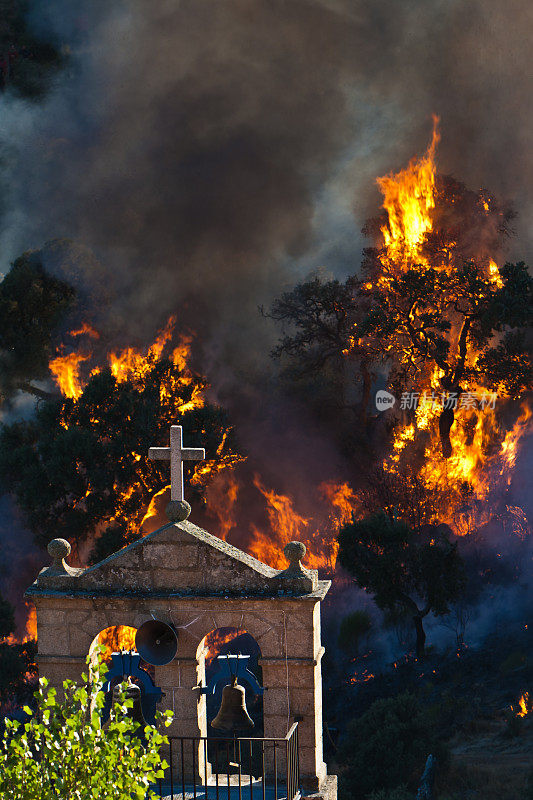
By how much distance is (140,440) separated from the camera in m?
43.8

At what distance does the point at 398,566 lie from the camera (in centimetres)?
4028

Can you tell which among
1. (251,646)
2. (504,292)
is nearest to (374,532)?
(251,646)

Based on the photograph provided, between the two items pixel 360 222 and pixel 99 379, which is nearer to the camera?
pixel 99 379

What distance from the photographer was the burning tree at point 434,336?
47.2 meters

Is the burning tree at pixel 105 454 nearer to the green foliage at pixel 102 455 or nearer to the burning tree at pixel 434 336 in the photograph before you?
the green foliage at pixel 102 455

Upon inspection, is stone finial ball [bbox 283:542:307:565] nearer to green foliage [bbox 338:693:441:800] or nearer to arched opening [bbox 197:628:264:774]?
arched opening [bbox 197:628:264:774]

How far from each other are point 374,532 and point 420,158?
1985 cm

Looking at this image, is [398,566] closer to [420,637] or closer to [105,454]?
[420,637]

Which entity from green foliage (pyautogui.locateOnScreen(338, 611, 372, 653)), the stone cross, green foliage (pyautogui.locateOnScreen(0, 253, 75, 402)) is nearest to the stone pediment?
the stone cross

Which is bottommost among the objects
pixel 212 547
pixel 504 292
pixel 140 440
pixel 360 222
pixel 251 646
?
pixel 212 547

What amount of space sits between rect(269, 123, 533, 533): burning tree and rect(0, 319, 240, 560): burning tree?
6.92 m

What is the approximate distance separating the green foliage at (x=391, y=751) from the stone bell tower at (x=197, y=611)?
1509cm

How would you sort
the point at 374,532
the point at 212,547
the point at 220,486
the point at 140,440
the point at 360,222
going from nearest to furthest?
the point at 212,547
the point at 374,532
the point at 140,440
the point at 220,486
the point at 360,222

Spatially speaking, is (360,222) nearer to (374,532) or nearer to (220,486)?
(220,486)
